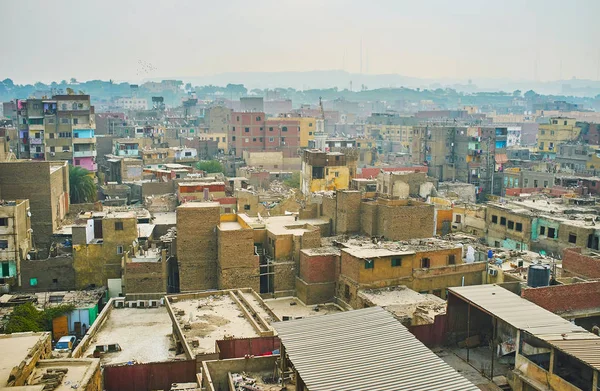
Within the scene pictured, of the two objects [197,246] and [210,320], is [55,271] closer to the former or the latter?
[197,246]

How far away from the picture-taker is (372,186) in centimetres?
5259

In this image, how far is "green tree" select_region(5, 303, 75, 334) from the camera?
89.3 feet

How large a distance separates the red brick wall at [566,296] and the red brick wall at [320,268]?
11497 millimetres

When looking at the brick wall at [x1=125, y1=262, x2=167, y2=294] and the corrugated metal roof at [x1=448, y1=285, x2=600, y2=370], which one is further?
the brick wall at [x1=125, y1=262, x2=167, y2=294]

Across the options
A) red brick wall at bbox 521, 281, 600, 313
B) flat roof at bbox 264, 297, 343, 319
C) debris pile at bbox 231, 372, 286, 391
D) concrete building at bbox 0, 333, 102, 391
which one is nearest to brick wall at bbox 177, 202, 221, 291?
flat roof at bbox 264, 297, 343, 319

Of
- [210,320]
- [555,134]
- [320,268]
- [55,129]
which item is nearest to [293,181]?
[55,129]

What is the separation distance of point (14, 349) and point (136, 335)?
8397 mm

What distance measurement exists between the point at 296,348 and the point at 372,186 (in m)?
37.8

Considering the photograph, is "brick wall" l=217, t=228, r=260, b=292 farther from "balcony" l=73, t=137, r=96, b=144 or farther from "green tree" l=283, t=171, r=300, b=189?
"balcony" l=73, t=137, r=96, b=144

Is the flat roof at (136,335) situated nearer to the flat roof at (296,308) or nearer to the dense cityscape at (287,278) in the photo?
the dense cityscape at (287,278)

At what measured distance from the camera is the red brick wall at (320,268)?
3166 centimetres

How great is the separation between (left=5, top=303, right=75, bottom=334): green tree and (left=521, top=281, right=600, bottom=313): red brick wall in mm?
20592

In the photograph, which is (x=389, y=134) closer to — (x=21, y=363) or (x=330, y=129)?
(x=330, y=129)

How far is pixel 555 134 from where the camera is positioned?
84.4 m
